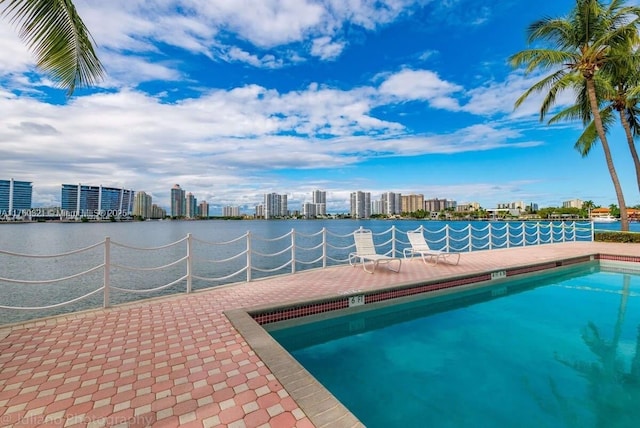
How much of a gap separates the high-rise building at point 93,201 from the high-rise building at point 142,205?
9.29 ft

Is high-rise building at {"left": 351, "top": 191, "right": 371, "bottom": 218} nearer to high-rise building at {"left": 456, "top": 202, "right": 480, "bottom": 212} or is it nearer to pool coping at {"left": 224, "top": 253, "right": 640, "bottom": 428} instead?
high-rise building at {"left": 456, "top": 202, "right": 480, "bottom": 212}

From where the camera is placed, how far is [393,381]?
297 cm

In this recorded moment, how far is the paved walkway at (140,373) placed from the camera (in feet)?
6.23

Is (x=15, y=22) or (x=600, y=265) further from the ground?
(x=15, y=22)

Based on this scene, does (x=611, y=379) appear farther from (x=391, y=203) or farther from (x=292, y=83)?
(x=391, y=203)

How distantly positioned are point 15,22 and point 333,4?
845 centimetres

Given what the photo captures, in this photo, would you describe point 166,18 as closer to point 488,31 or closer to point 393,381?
point 393,381

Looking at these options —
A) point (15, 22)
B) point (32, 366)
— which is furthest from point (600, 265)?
point (15, 22)

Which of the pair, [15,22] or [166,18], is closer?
[15,22]

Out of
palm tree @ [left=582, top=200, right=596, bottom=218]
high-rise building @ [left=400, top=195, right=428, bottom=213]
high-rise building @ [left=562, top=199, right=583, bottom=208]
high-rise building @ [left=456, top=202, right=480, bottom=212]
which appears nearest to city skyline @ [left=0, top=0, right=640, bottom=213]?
high-rise building @ [left=400, top=195, right=428, bottom=213]

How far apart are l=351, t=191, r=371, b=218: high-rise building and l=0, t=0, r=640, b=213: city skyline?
5351 cm

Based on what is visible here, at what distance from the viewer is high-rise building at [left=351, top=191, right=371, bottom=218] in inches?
3086

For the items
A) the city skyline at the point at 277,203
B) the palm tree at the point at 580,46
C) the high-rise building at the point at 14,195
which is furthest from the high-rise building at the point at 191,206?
the palm tree at the point at 580,46

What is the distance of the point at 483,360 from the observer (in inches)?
132
